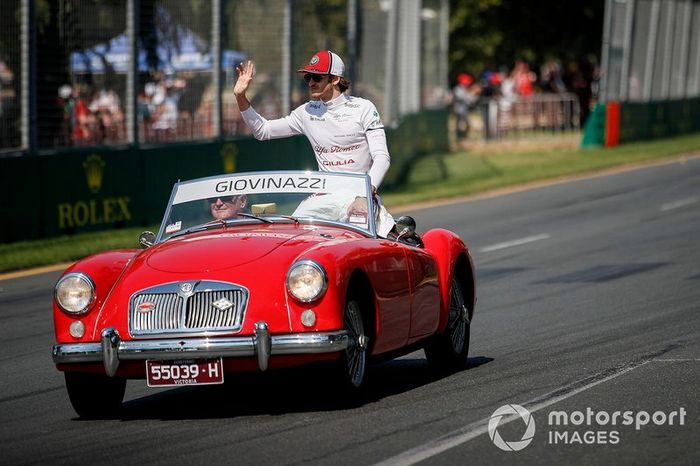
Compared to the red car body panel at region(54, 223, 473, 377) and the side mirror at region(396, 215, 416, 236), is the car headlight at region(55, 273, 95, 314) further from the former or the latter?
the side mirror at region(396, 215, 416, 236)

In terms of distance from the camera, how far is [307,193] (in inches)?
364

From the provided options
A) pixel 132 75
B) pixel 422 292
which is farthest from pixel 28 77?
pixel 422 292

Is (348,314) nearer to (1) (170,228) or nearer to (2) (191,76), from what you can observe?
(1) (170,228)

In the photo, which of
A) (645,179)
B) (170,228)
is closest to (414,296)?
(170,228)

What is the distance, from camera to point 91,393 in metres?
8.32

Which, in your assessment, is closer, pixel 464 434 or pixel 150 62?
pixel 464 434

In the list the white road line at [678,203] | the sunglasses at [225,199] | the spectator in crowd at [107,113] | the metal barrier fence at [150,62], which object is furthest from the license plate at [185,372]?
the white road line at [678,203]

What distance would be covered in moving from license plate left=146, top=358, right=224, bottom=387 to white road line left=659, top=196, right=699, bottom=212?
53.1 feet

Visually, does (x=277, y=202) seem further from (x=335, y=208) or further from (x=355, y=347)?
(x=355, y=347)

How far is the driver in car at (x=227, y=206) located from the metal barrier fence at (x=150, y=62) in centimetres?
988

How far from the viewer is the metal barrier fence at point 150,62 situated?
19.0 meters

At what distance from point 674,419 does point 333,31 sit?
815 inches

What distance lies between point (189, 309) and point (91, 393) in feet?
2.91

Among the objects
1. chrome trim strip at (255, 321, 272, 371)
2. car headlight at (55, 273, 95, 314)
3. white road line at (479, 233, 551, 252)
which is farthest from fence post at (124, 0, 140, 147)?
chrome trim strip at (255, 321, 272, 371)
